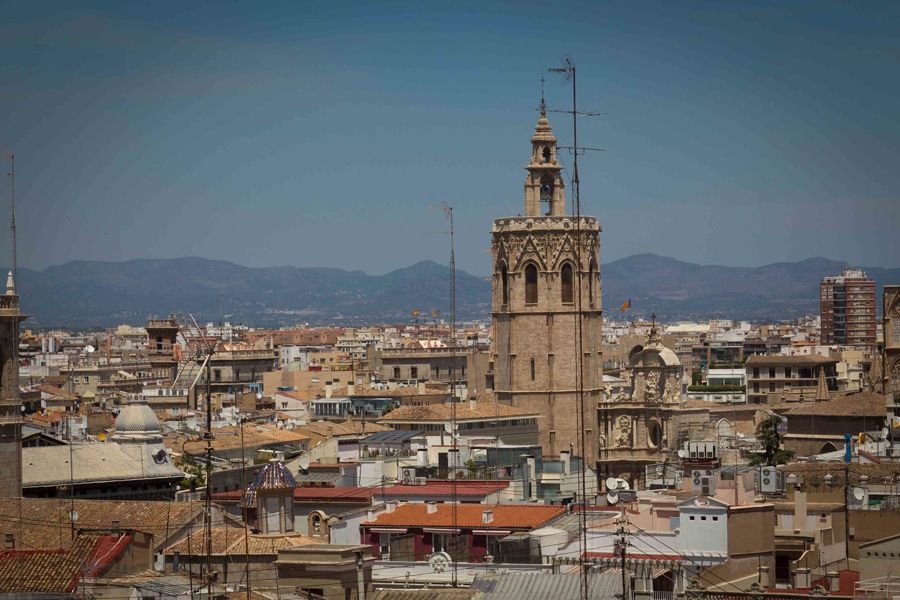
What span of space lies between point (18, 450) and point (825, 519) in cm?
1650

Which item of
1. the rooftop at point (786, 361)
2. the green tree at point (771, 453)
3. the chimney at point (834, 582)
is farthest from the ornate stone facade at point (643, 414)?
the chimney at point (834, 582)

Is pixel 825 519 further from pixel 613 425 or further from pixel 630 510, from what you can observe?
pixel 613 425

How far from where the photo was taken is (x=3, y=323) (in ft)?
145

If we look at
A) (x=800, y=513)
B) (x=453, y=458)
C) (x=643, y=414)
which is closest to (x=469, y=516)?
(x=800, y=513)

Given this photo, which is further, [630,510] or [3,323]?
[3,323]

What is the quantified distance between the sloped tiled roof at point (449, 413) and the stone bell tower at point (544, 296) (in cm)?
112

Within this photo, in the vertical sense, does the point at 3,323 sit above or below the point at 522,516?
above

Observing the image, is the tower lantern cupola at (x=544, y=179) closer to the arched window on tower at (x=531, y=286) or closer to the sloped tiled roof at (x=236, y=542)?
the arched window on tower at (x=531, y=286)

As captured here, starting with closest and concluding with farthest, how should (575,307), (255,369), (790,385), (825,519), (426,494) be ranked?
(825,519) → (426,494) → (575,307) → (790,385) → (255,369)

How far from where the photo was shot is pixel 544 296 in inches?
3162

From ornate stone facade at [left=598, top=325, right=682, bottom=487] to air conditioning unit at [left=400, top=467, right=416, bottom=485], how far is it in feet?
62.2

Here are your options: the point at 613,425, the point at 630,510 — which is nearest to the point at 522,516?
the point at 630,510

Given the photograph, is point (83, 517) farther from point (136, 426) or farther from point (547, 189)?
point (547, 189)

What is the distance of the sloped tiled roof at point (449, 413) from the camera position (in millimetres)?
76106
